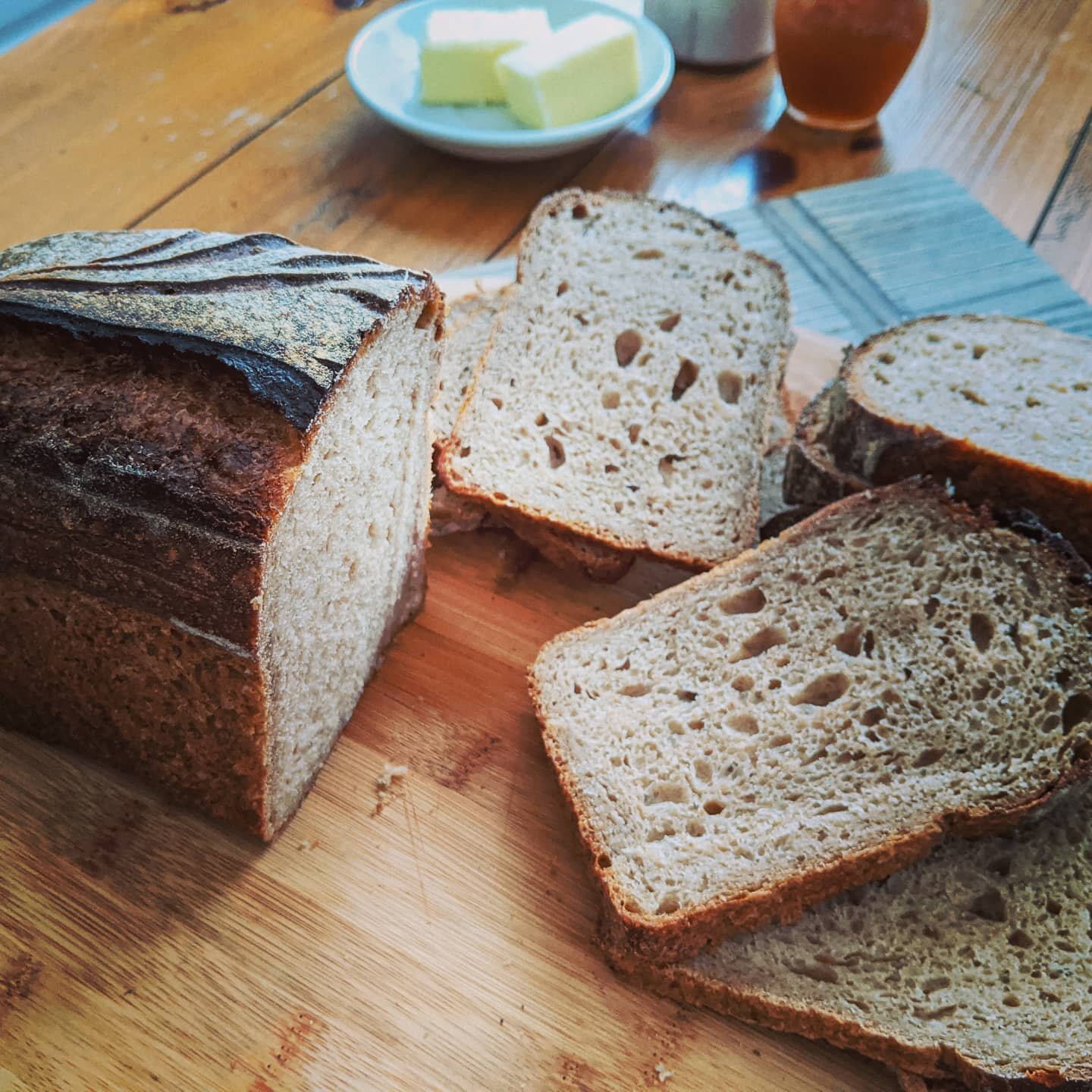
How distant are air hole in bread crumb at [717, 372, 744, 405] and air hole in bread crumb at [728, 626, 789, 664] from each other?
66cm

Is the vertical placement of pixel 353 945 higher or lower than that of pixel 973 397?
lower

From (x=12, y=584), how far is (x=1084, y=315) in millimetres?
2723

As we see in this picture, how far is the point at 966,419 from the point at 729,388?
545 millimetres

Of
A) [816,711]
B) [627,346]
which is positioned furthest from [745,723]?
[627,346]

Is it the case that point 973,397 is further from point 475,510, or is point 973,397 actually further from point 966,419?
point 475,510

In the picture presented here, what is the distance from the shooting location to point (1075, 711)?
191 centimetres

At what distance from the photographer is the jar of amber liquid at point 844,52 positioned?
3.18 m

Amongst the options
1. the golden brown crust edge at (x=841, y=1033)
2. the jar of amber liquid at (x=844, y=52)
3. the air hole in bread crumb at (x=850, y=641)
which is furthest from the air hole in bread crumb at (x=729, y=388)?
the jar of amber liquid at (x=844, y=52)

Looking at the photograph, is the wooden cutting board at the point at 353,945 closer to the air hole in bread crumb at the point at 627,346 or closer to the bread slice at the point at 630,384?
the bread slice at the point at 630,384

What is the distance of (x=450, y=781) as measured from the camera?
2023 millimetres

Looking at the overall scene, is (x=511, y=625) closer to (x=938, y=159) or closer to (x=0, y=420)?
(x=0, y=420)

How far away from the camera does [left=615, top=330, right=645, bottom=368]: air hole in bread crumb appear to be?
254 centimetres

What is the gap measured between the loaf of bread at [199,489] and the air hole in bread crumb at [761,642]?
2.45ft

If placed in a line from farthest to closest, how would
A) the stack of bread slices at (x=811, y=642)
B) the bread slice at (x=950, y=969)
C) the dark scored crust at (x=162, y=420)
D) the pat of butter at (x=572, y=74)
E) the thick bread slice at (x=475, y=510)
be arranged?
the pat of butter at (x=572, y=74) → the thick bread slice at (x=475, y=510) → the stack of bread slices at (x=811, y=642) → the bread slice at (x=950, y=969) → the dark scored crust at (x=162, y=420)
